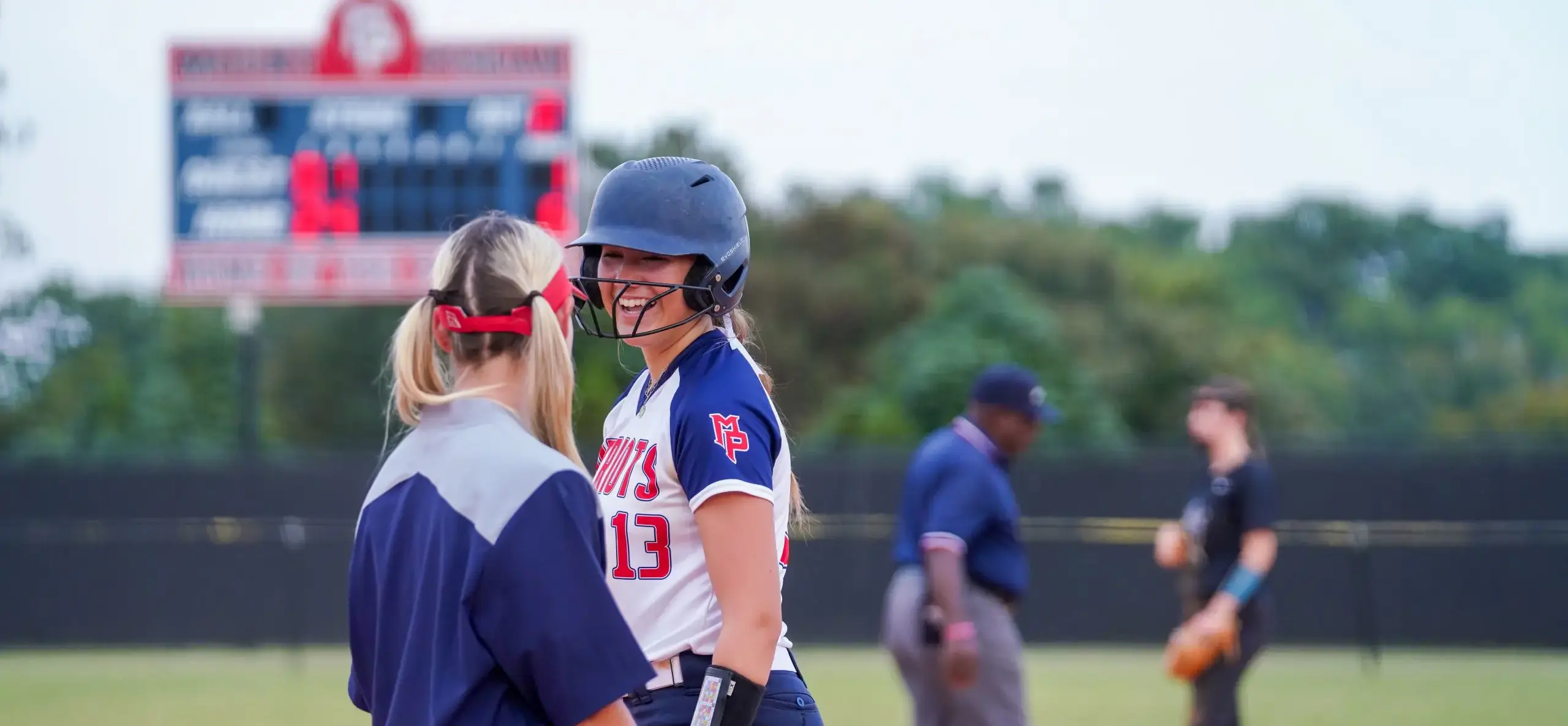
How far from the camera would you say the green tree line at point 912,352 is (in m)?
40.3

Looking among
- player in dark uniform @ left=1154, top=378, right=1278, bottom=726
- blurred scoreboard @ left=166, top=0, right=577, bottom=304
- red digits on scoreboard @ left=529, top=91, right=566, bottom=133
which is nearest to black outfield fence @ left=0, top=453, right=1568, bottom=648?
blurred scoreboard @ left=166, top=0, right=577, bottom=304

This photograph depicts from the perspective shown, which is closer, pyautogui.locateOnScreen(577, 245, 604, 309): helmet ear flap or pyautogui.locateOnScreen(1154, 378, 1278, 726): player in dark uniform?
pyautogui.locateOnScreen(577, 245, 604, 309): helmet ear flap

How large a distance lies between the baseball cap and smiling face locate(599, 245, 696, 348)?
3478 mm

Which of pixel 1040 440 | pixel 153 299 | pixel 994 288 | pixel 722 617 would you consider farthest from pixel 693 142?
pixel 722 617

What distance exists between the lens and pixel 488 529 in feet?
8.27

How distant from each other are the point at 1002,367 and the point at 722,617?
408 centimetres

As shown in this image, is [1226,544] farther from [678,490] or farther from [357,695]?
[357,695]

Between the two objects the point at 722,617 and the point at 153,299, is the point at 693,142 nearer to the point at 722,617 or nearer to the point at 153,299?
the point at 153,299

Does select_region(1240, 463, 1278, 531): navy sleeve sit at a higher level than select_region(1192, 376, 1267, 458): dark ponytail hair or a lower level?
lower

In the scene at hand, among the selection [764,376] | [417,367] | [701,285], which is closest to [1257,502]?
[764,376]

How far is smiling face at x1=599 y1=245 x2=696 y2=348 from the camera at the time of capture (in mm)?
3354

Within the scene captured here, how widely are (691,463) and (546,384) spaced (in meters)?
0.44

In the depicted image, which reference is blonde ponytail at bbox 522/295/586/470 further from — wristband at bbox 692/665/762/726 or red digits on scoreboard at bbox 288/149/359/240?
red digits on scoreboard at bbox 288/149/359/240

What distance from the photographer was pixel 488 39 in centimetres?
1805
